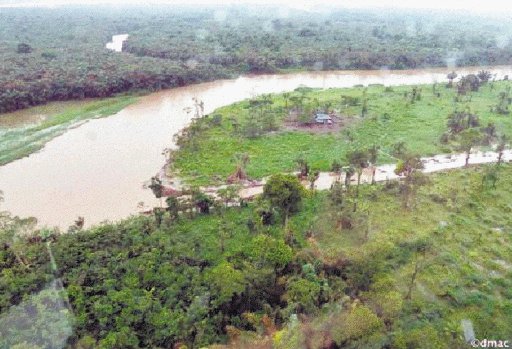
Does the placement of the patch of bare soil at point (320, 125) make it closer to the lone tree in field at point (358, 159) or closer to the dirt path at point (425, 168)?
the dirt path at point (425, 168)

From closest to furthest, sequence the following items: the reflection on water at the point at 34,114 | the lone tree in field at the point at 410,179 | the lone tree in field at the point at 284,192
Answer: the lone tree in field at the point at 284,192, the lone tree in field at the point at 410,179, the reflection on water at the point at 34,114

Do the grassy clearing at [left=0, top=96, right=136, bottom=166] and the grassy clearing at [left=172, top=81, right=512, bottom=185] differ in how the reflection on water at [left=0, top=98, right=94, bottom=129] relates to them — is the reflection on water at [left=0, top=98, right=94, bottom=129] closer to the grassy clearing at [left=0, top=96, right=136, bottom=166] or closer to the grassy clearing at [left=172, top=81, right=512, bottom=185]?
the grassy clearing at [left=0, top=96, right=136, bottom=166]

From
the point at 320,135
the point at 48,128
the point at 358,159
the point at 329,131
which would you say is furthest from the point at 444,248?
the point at 48,128

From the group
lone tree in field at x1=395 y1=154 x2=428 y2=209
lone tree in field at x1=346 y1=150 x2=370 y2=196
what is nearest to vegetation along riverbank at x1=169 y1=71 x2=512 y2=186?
lone tree in field at x1=346 y1=150 x2=370 y2=196

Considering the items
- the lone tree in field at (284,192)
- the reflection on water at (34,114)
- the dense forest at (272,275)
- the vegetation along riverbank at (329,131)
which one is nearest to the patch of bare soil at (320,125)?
the vegetation along riverbank at (329,131)

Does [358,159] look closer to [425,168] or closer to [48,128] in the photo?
[425,168]

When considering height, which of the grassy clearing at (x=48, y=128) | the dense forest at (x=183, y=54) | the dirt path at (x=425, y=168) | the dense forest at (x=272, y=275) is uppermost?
the dense forest at (x=183, y=54)
